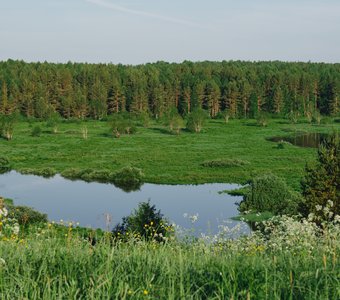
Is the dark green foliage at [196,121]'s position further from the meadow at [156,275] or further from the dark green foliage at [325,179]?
the meadow at [156,275]

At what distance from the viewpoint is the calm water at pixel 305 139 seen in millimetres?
101125

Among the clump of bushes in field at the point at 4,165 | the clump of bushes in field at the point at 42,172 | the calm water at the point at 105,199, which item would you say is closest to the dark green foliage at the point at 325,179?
the calm water at the point at 105,199

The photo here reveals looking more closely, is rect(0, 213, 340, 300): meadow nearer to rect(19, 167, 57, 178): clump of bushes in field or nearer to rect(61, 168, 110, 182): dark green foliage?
rect(61, 168, 110, 182): dark green foliage

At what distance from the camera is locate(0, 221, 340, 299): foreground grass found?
5.05 metres

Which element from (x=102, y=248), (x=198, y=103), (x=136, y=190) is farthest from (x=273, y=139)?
(x=102, y=248)

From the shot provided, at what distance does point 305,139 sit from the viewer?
110 metres

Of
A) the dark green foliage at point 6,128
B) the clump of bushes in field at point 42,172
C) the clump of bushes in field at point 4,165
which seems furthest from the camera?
the dark green foliage at point 6,128

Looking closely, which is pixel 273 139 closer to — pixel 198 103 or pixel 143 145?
pixel 143 145

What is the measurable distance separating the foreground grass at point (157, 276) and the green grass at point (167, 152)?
56933 mm

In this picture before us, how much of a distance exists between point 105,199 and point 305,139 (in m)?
63.6

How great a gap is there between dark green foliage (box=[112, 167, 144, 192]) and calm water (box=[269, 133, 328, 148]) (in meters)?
41.2

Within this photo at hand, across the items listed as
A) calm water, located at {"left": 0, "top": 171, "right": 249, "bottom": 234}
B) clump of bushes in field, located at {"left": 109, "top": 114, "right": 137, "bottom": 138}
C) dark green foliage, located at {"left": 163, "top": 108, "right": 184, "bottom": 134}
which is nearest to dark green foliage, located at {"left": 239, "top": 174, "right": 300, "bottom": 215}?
calm water, located at {"left": 0, "top": 171, "right": 249, "bottom": 234}

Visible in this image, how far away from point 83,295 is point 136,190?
5865 cm

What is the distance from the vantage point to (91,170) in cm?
7338
